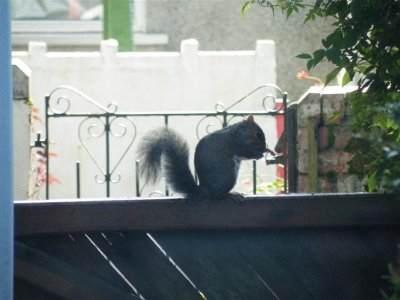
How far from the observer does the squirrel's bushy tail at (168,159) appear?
3.91 m

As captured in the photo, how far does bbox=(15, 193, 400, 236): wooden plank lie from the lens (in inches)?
131

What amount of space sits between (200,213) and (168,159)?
72 centimetres

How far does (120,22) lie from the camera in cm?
1118

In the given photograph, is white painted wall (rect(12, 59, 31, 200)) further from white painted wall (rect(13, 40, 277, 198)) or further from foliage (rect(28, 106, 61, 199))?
white painted wall (rect(13, 40, 277, 198))

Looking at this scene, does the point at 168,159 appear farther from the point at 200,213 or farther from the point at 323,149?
the point at 323,149

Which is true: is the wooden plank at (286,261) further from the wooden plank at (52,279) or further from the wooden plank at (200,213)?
the wooden plank at (52,279)

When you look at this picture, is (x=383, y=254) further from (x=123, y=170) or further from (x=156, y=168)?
(x=123, y=170)

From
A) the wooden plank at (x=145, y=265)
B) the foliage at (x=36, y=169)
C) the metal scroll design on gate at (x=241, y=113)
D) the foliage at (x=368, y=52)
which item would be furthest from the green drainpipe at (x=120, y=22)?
the wooden plank at (x=145, y=265)

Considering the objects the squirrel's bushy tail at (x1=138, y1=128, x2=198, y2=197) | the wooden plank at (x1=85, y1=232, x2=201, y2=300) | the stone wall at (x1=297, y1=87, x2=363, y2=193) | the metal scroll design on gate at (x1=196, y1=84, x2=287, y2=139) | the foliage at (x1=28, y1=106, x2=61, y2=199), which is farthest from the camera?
the foliage at (x1=28, y1=106, x2=61, y2=199)

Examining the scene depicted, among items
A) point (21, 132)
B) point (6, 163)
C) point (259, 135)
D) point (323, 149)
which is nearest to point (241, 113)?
point (323, 149)

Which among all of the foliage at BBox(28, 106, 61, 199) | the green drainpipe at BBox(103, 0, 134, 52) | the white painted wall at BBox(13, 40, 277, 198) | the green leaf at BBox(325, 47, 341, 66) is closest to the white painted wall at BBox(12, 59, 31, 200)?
the foliage at BBox(28, 106, 61, 199)

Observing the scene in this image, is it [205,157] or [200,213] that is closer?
[200,213]

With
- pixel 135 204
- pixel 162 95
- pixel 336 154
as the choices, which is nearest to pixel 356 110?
pixel 135 204

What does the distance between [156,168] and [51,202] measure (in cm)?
66
